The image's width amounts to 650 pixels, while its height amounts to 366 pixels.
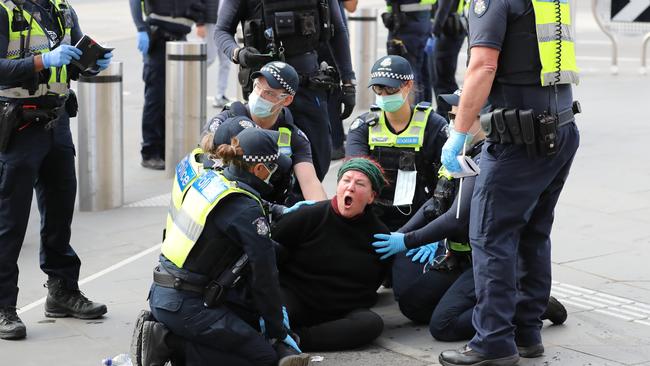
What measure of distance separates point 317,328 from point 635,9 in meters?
8.02

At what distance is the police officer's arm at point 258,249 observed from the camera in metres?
5.34

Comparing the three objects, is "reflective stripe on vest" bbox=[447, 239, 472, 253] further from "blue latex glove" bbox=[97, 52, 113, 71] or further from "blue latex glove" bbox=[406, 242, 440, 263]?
"blue latex glove" bbox=[97, 52, 113, 71]

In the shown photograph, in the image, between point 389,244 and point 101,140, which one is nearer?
point 389,244

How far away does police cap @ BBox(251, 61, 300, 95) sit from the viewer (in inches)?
271

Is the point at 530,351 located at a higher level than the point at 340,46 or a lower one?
lower

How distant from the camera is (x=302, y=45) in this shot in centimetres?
812

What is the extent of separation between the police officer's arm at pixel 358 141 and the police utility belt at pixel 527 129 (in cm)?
162

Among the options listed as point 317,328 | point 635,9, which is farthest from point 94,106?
point 635,9

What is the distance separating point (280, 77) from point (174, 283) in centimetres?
181

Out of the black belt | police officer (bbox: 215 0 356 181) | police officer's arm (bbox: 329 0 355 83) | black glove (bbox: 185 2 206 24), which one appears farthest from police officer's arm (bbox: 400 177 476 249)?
black glove (bbox: 185 2 206 24)

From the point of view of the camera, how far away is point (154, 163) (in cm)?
1080

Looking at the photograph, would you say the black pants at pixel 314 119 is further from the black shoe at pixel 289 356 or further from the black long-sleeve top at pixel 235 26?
the black shoe at pixel 289 356

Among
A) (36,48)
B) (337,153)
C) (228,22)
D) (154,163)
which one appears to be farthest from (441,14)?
(36,48)

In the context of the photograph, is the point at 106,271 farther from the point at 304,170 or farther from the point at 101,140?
the point at 101,140
